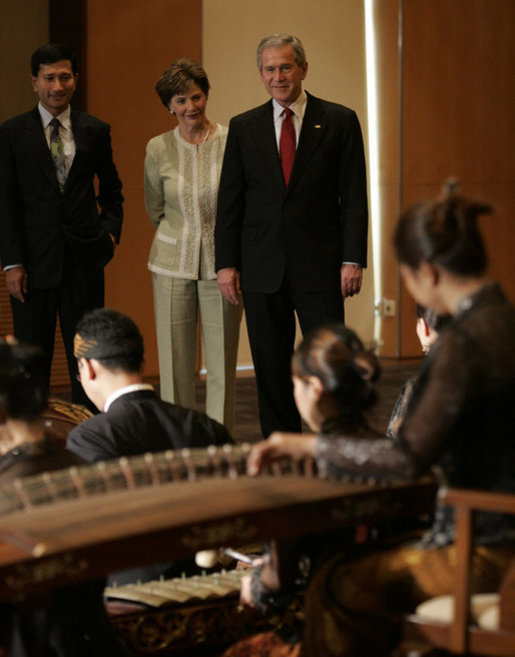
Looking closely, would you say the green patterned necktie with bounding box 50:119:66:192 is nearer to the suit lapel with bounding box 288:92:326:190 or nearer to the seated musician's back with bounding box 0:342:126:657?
the suit lapel with bounding box 288:92:326:190

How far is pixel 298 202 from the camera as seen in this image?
421 centimetres

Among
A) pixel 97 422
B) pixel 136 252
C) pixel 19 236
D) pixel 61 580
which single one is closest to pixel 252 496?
pixel 61 580

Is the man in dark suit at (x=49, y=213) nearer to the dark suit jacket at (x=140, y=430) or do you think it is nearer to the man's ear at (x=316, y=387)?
the dark suit jacket at (x=140, y=430)

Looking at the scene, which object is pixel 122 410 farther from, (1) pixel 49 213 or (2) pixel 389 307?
(2) pixel 389 307

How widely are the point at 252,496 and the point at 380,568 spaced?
0.31 metres

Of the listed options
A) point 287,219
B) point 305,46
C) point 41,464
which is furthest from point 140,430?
point 305,46

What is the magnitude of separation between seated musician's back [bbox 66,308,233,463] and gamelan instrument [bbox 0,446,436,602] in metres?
0.52

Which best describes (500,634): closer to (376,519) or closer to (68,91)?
(376,519)

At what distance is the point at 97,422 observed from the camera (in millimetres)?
2727

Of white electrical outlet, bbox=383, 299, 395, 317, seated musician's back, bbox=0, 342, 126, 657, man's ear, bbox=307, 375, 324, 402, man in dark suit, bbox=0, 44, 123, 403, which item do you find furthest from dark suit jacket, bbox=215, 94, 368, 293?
white electrical outlet, bbox=383, 299, 395, 317

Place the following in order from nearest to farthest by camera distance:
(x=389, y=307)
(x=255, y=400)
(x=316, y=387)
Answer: (x=316, y=387), (x=255, y=400), (x=389, y=307)

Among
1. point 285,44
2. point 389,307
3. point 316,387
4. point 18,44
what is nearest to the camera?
point 316,387

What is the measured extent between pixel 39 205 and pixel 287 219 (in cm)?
100

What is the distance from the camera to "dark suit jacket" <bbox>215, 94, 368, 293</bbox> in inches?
165
